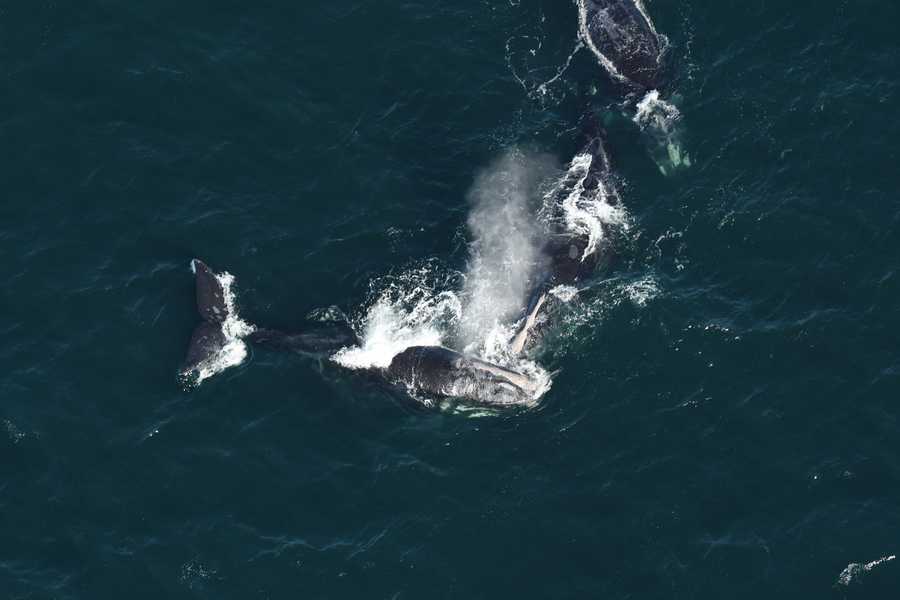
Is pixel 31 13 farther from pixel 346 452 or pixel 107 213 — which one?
pixel 346 452

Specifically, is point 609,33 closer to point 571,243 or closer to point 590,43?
point 590,43

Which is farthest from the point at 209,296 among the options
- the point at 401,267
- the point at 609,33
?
the point at 609,33

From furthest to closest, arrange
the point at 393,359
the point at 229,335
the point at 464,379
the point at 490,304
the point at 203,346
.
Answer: the point at 490,304, the point at 229,335, the point at 203,346, the point at 393,359, the point at 464,379

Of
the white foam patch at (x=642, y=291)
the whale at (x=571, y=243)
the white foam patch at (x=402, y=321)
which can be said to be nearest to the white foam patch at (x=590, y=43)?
the whale at (x=571, y=243)

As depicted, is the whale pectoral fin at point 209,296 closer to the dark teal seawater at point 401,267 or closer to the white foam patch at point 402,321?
the dark teal seawater at point 401,267

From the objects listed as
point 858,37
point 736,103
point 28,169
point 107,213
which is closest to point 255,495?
point 107,213

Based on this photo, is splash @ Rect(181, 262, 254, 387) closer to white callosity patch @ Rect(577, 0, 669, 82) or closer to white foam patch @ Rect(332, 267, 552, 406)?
white foam patch @ Rect(332, 267, 552, 406)
